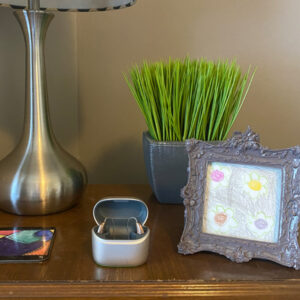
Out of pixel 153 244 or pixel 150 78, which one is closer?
pixel 153 244

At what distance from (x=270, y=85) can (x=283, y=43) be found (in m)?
0.11

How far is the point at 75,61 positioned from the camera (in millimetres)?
1110

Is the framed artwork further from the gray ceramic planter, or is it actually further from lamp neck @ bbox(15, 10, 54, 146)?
lamp neck @ bbox(15, 10, 54, 146)

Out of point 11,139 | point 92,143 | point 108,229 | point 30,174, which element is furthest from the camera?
point 92,143

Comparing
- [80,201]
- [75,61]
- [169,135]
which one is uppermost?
[75,61]

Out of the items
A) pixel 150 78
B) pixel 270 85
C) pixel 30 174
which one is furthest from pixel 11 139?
pixel 270 85

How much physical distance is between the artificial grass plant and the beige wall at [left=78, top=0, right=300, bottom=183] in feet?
1.00

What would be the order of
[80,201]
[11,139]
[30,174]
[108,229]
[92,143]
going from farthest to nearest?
1. [92,143]
2. [11,139]
3. [80,201]
4. [30,174]
5. [108,229]

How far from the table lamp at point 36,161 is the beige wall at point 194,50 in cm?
32

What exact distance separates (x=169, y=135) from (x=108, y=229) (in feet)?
0.82

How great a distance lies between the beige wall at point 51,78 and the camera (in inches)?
39.5

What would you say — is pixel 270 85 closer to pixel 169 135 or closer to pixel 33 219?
pixel 169 135

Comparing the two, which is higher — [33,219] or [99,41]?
[99,41]

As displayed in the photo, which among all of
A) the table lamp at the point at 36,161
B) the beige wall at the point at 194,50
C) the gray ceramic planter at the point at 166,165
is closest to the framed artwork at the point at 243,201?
the gray ceramic planter at the point at 166,165
